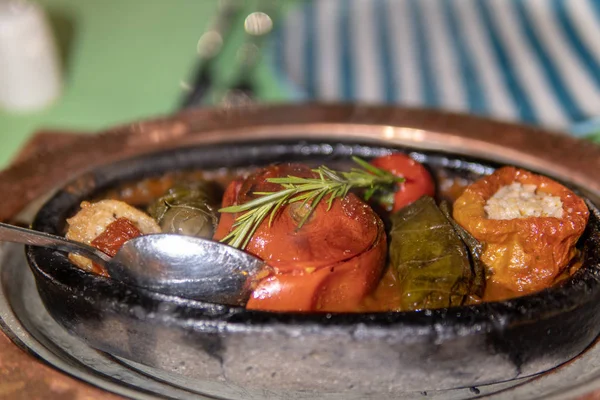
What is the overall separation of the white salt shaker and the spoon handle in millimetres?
3284

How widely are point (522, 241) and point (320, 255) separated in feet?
2.24

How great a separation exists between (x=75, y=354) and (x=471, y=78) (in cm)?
399

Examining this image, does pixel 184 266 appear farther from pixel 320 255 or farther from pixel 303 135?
pixel 303 135

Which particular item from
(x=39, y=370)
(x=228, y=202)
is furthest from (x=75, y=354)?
(x=228, y=202)

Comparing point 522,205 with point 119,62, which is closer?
point 522,205

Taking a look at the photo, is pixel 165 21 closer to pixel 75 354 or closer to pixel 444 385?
pixel 75 354

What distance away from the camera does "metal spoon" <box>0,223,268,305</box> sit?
2.28 metres

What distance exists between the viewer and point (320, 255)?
2.26 metres

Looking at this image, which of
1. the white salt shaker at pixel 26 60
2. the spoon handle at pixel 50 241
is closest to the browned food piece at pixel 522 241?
the spoon handle at pixel 50 241

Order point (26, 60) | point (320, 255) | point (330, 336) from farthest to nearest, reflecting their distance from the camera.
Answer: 1. point (26, 60)
2. point (320, 255)
3. point (330, 336)

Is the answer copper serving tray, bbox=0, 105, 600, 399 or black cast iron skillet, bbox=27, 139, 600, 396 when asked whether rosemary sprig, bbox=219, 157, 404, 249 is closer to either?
black cast iron skillet, bbox=27, 139, 600, 396

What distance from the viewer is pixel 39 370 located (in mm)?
2363

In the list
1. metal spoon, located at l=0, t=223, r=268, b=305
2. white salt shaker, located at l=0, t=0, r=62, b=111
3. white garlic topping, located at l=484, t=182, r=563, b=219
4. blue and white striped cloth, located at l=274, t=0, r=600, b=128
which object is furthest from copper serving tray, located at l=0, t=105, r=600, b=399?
white salt shaker, located at l=0, t=0, r=62, b=111

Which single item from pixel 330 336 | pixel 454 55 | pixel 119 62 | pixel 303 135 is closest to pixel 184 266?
pixel 330 336
